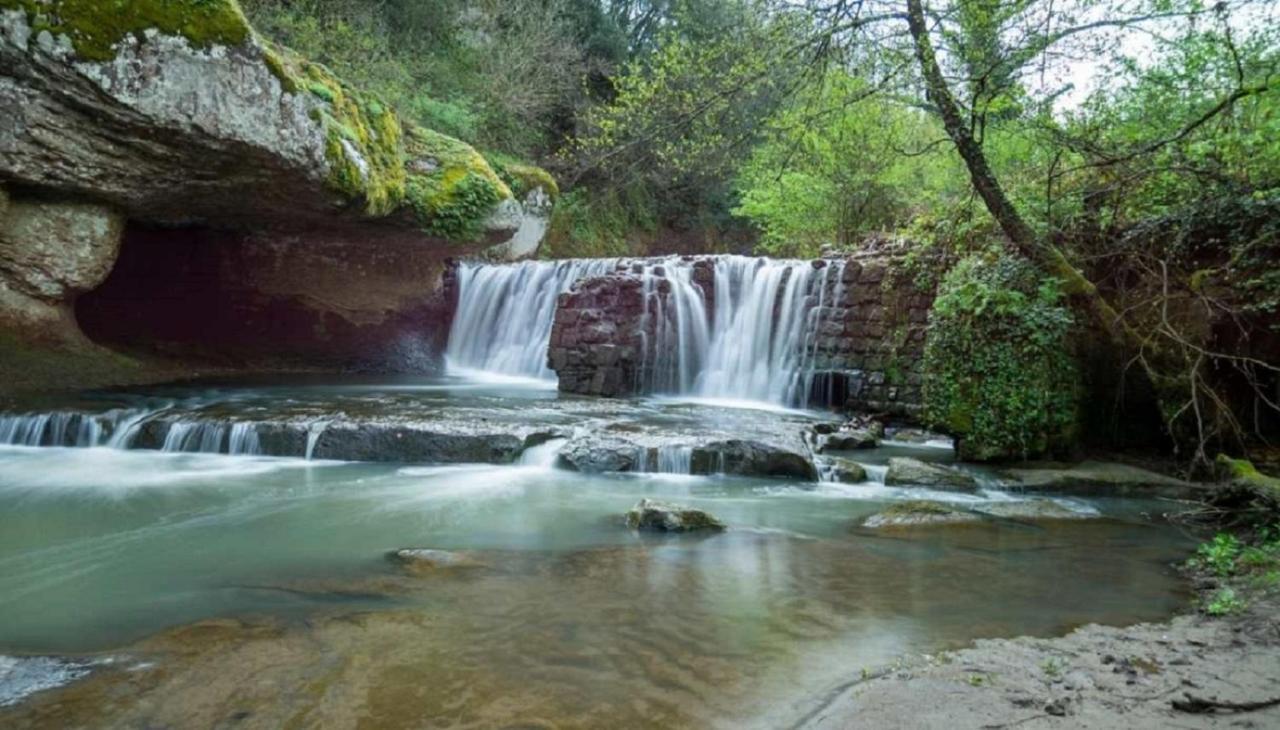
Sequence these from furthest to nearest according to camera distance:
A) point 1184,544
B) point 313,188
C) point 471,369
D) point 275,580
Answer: point 471,369 < point 313,188 < point 1184,544 < point 275,580

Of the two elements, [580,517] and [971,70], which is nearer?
[580,517]

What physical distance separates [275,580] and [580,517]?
2243 millimetres

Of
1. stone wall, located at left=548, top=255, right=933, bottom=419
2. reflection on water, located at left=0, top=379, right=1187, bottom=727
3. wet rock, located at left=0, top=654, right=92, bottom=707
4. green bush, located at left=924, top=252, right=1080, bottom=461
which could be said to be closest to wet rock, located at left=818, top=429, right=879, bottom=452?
green bush, located at left=924, top=252, right=1080, bottom=461

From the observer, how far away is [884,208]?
16.2 m

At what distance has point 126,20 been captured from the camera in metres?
8.20

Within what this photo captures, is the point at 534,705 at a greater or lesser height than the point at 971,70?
lesser

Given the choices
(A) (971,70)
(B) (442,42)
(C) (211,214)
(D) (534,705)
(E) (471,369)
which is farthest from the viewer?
(B) (442,42)

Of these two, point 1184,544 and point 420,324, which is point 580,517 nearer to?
point 1184,544

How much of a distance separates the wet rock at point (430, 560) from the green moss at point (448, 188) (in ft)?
30.1

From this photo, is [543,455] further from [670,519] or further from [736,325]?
[736,325]

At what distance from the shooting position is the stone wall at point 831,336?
10375 mm

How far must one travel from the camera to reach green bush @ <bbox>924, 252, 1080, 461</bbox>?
770 cm

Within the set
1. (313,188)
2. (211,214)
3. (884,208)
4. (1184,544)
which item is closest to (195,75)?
(313,188)

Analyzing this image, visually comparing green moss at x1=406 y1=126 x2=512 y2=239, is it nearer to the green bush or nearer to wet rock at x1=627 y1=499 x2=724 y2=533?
the green bush
